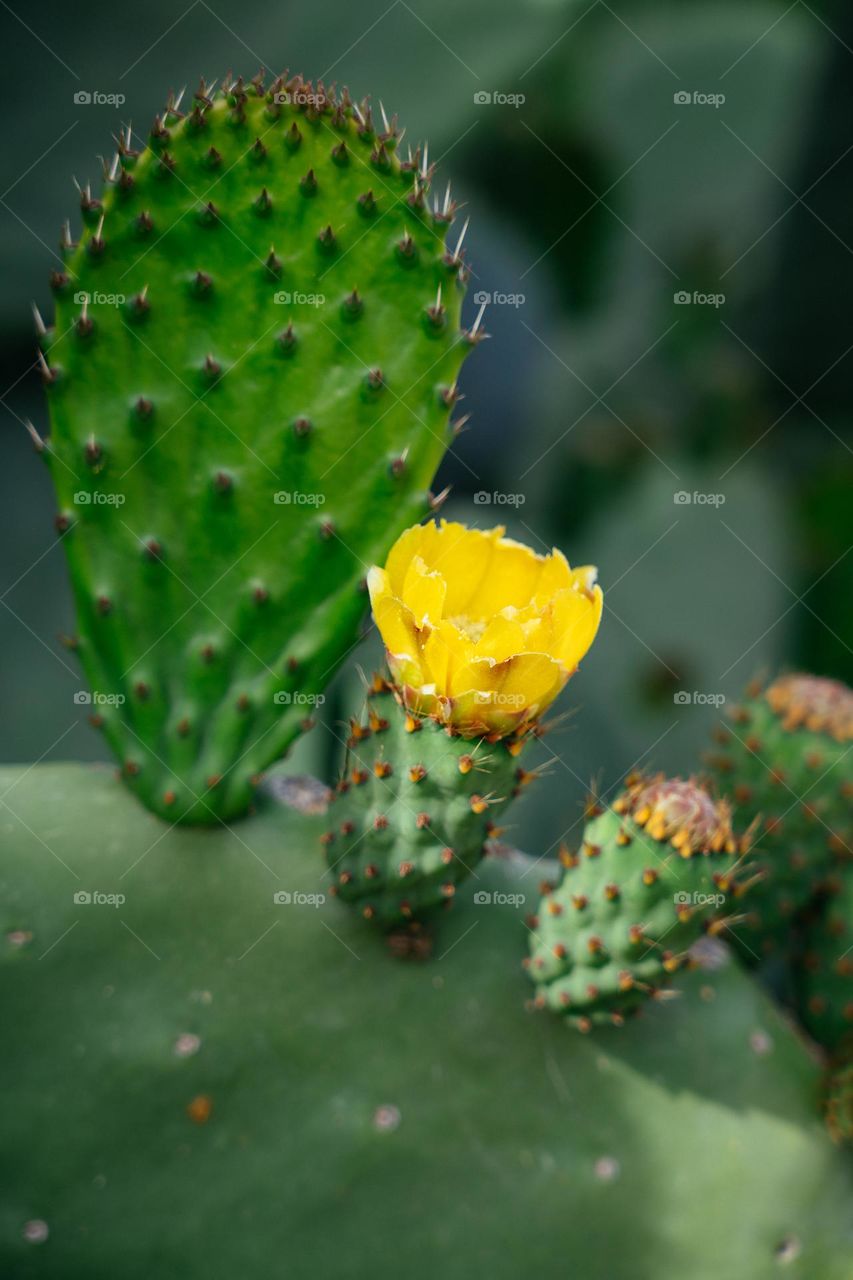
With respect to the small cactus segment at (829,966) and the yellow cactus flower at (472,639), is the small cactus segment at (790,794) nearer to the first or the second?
the small cactus segment at (829,966)

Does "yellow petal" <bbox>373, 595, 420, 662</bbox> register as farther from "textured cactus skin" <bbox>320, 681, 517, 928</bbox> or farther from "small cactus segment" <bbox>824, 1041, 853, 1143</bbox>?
"small cactus segment" <bbox>824, 1041, 853, 1143</bbox>

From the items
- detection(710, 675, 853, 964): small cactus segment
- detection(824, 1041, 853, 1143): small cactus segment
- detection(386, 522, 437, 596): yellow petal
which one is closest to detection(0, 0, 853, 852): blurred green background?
detection(710, 675, 853, 964): small cactus segment

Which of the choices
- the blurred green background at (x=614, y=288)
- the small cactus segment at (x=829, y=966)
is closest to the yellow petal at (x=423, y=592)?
the small cactus segment at (x=829, y=966)

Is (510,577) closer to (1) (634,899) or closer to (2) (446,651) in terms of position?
(2) (446,651)

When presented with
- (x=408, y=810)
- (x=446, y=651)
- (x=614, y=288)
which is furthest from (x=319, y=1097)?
(x=614, y=288)

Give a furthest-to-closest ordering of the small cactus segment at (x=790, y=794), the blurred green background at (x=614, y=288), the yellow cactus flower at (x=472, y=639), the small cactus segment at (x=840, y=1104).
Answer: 1. the blurred green background at (x=614, y=288)
2. the small cactus segment at (x=790, y=794)
3. the small cactus segment at (x=840, y=1104)
4. the yellow cactus flower at (x=472, y=639)

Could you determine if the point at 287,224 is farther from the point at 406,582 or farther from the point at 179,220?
the point at 406,582
